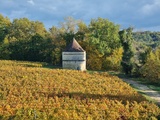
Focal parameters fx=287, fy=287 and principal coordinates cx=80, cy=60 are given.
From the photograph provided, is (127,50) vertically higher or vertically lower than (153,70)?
higher

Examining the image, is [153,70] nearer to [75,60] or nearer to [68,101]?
[75,60]

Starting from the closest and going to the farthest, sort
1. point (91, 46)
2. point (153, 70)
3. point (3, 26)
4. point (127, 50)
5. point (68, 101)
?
point (68, 101) → point (153, 70) → point (127, 50) → point (91, 46) → point (3, 26)

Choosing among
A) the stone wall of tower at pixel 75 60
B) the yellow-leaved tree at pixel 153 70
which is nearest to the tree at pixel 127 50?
the yellow-leaved tree at pixel 153 70

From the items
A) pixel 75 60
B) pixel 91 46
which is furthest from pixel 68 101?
pixel 91 46

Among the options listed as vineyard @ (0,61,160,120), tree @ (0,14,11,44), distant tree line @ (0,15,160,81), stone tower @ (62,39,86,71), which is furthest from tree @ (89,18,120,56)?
vineyard @ (0,61,160,120)

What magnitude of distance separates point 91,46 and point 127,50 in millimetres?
7487

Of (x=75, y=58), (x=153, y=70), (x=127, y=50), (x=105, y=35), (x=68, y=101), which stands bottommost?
(x=68, y=101)

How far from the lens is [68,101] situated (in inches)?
815

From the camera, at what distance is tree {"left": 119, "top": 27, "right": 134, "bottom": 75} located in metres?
47.1

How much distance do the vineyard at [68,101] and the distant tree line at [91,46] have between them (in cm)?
2052

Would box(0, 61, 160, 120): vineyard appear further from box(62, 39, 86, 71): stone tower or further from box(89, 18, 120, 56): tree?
box(89, 18, 120, 56): tree

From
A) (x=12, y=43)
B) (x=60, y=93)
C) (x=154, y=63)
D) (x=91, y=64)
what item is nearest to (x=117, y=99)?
(x=60, y=93)

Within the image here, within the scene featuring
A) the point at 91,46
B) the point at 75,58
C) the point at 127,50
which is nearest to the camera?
the point at 75,58

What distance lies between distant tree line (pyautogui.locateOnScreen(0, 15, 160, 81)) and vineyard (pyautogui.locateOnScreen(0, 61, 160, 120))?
808 inches
